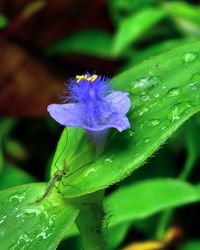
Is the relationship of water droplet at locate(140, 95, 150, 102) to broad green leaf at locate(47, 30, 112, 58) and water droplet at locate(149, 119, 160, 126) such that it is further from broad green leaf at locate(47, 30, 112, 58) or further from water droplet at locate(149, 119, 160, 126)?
broad green leaf at locate(47, 30, 112, 58)

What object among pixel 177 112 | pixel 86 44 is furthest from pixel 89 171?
pixel 86 44

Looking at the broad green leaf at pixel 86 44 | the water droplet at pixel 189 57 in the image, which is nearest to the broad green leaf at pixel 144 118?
the water droplet at pixel 189 57

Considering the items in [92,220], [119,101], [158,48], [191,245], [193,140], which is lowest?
[191,245]

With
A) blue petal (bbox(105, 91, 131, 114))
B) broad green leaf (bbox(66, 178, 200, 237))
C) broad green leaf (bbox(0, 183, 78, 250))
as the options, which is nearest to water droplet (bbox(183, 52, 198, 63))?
blue petal (bbox(105, 91, 131, 114))

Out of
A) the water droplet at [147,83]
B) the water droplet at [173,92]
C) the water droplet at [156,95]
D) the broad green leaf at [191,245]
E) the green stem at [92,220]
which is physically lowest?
the broad green leaf at [191,245]

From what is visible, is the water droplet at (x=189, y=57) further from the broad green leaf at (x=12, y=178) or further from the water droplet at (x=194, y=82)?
the broad green leaf at (x=12, y=178)

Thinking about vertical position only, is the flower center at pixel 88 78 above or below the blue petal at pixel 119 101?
above

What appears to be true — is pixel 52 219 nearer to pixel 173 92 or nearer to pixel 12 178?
pixel 173 92
